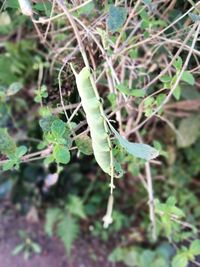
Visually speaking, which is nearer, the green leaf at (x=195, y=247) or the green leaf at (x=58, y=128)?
the green leaf at (x=58, y=128)

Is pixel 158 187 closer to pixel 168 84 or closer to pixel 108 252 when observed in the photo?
pixel 108 252

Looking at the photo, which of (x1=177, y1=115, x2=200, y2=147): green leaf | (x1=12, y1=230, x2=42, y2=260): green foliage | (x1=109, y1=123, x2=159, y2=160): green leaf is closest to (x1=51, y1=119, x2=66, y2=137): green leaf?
(x1=109, y1=123, x2=159, y2=160): green leaf

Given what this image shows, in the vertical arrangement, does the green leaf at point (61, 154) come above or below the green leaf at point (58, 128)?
below

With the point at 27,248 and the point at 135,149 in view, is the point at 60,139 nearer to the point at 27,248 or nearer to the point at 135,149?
the point at 135,149

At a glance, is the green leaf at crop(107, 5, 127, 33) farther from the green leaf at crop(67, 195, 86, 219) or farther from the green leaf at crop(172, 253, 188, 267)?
the green leaf at crop(67, 195, 86, 219)

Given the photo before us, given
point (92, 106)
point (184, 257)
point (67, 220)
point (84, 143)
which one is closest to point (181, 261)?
point (184, 257)

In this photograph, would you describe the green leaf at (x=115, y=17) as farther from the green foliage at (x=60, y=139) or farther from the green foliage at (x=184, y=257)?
the green foliage at (x=184, y=257)

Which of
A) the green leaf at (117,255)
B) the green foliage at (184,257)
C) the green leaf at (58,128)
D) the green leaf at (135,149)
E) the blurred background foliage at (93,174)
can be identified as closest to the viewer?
the green leaf at (135,149)

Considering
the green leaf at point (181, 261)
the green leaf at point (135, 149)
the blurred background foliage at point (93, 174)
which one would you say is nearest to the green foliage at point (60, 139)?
the green leaf at point (135, 149)

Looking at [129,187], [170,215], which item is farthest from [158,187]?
[170,215]
